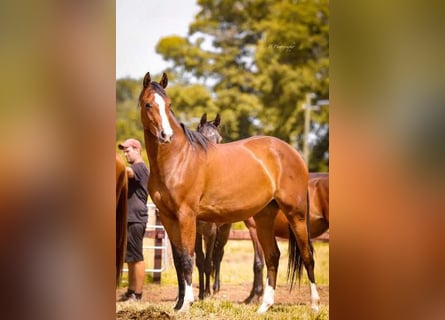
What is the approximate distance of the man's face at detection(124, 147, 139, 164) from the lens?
3.65 metres

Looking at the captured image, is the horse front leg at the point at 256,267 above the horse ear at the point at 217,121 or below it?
below

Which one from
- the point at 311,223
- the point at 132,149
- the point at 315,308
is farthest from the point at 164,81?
the point at 315,308

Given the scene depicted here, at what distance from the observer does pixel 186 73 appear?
12.0ft

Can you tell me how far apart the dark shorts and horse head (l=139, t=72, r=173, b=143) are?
51 centimetres

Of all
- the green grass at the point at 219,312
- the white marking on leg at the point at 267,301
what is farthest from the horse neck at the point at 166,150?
the white marking on leg at the point at 267,301

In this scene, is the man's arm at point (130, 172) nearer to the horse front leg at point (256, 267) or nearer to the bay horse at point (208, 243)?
the bay horse at point (208, 243)

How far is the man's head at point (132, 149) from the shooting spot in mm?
3637

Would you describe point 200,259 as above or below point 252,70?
below

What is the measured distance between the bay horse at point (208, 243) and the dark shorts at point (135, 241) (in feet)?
1.00

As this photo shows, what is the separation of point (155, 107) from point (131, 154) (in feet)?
0.94

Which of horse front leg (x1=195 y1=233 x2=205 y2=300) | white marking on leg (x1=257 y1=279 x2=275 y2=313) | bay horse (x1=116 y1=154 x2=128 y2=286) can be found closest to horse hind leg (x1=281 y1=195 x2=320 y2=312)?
white marking on leg (x1=257 y1=279 x2=275 y2=313)

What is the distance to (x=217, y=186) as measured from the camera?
3697 mm

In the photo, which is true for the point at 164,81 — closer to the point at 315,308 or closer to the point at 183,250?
the point at 183,250
